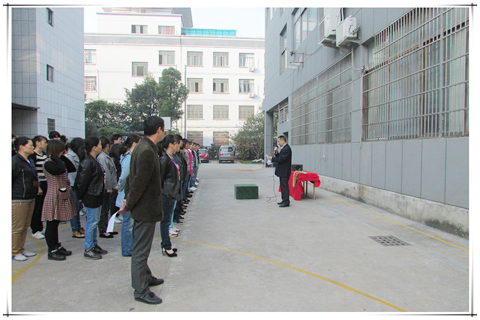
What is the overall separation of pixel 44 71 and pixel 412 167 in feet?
56.6

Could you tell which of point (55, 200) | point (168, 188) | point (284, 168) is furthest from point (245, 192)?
point (55, 200)

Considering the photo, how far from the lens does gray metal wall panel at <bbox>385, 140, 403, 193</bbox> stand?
7.61 meters

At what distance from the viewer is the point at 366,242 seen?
552 centimetres

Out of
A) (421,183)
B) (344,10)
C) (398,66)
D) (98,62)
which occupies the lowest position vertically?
(421,183)

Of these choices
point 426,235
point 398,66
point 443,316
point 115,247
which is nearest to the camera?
point 443,316

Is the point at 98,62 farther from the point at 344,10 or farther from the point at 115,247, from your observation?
the point at 115,247

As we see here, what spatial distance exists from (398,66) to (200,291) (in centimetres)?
696

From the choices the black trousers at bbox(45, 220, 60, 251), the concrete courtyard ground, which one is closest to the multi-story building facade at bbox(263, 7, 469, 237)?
the concrete courtyard ground

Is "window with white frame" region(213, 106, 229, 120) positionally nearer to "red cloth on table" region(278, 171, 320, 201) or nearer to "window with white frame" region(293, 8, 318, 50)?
"window with white frame" region(293, 8, 318, 50)

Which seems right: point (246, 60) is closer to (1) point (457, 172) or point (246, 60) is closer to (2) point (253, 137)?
(2) point (253, 137)

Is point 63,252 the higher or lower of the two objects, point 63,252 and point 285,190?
the lower

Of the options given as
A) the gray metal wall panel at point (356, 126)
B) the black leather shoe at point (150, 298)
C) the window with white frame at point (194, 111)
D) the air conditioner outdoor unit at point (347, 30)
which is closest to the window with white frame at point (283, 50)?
the air conditioner outdoor unit at point (347, 30)

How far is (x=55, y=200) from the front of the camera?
185 inches

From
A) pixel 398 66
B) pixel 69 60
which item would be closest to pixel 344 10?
pixel 398 66
